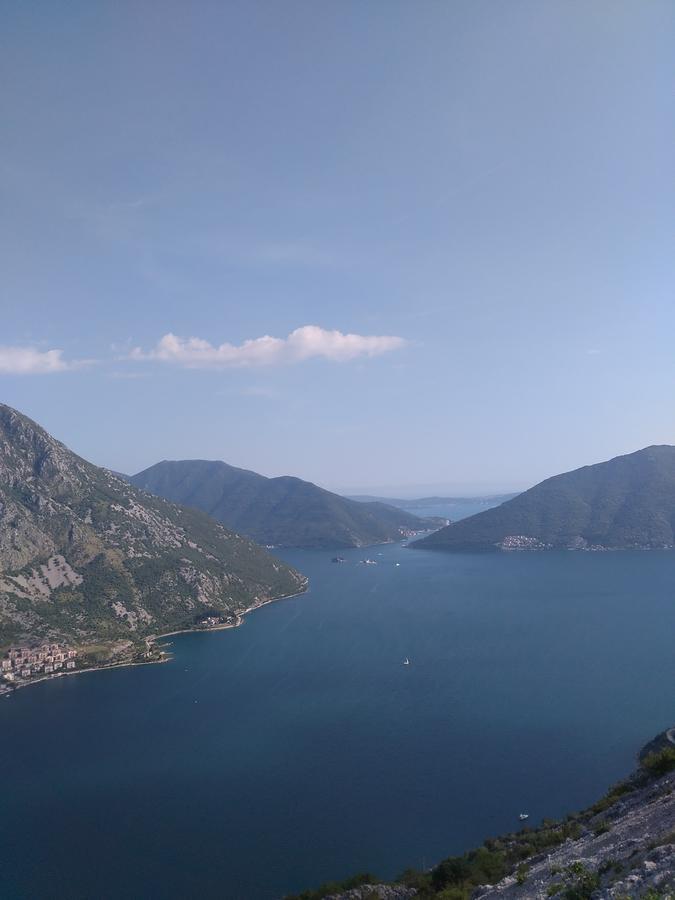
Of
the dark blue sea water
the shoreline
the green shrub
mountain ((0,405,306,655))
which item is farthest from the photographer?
mountain ((0,405,306,655))

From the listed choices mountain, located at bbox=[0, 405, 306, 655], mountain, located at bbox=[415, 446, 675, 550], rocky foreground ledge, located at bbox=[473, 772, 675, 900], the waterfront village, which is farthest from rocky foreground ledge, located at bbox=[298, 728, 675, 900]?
mountain, located at bbox=[415, 446, 675, 550]

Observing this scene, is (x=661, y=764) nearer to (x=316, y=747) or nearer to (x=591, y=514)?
(x=316, y=747)

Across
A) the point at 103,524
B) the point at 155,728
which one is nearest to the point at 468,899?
the point at 155,728

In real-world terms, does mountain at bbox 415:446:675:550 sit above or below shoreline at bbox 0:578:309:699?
above

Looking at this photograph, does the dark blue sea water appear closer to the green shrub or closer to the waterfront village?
the waterfront village

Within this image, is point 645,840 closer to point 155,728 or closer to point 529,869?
point 529,869

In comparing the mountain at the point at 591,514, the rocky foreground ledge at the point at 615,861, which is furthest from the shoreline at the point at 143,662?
the mountain at the point at 591,514

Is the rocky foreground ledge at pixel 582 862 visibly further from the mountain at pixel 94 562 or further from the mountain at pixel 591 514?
the mountain at pixel 591 514

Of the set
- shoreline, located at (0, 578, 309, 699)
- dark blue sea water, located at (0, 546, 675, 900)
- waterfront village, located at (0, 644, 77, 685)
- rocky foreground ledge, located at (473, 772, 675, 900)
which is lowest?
dark blue sea water, located at (0, 546, 675, 900)
